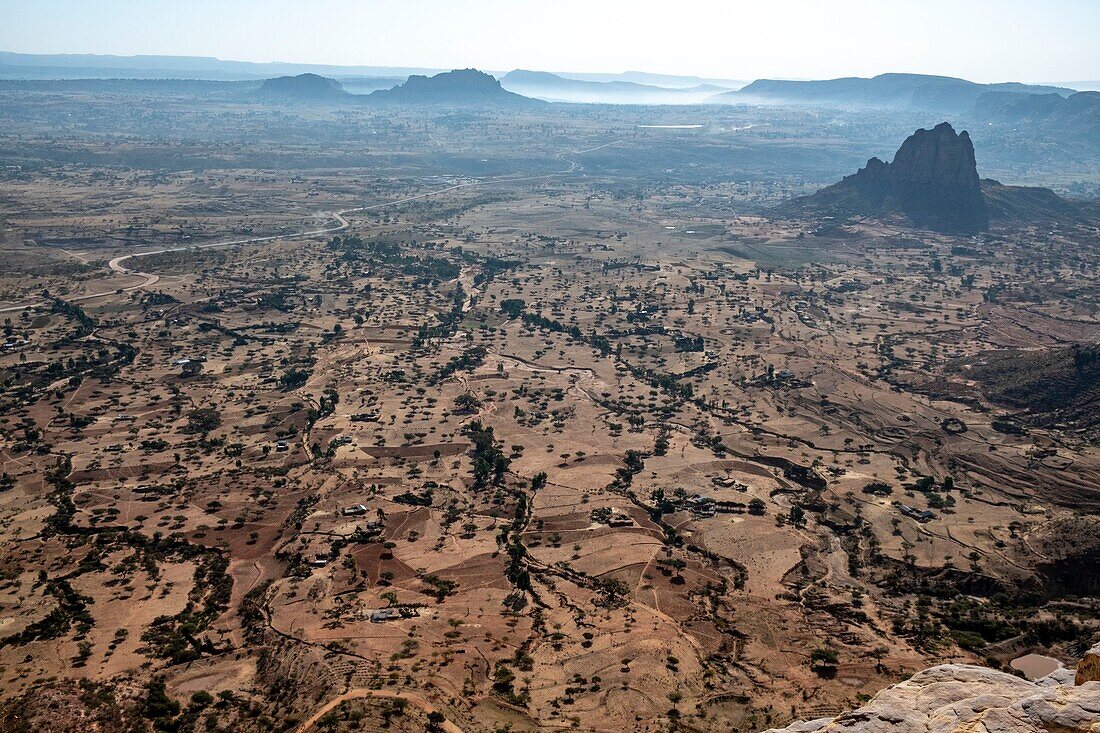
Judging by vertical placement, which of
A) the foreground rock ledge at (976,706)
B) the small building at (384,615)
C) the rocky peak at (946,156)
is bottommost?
the small building at (384,615)

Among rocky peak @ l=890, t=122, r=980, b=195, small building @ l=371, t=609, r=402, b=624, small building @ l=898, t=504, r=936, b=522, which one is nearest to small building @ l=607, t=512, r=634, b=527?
small building @ l=371, t=609, r=402, b=624

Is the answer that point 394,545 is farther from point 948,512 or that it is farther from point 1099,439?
point 1099,439

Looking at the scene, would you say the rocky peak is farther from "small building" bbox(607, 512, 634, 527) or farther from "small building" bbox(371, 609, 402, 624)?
"small building" bbox(371, 609, 402, 624)

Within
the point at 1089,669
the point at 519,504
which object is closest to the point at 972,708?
the point at 1089,669

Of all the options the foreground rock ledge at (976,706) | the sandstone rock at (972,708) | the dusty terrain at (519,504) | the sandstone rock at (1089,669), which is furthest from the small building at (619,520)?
the sandstone rock at (1089,669)

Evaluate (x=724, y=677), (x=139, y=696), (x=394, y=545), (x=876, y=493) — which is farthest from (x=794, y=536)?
(x=139, y=696)

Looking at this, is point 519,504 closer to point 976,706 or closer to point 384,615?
point 384,615

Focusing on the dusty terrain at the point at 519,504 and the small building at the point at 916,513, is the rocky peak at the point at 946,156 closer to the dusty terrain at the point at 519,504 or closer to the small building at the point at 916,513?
the dusty terrain at the point at 519,504
